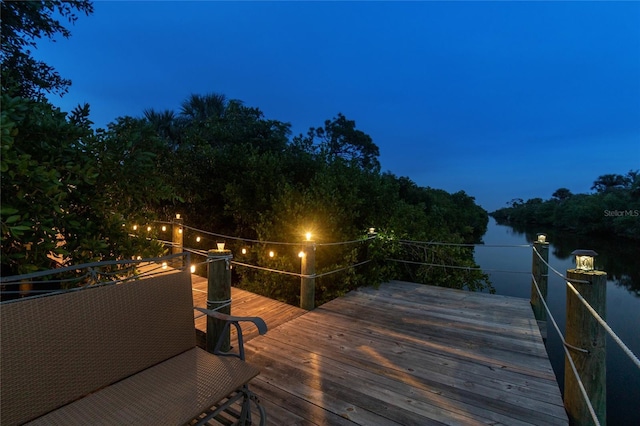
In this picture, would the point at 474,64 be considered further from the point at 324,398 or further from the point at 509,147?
the point at 324,398

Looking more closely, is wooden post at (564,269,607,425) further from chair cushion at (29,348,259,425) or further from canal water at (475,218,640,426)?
canal water at (475,218,640,426)

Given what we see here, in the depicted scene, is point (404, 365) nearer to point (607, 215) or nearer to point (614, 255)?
point (614, 255)

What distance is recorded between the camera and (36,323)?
3.79 ft

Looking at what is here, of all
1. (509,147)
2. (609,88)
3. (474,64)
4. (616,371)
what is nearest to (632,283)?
(616,371)

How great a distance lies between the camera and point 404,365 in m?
2.36

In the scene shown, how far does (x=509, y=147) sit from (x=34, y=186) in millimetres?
49202

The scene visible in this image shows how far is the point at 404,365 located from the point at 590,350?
119cm

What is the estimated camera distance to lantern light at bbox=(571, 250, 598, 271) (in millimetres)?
1936

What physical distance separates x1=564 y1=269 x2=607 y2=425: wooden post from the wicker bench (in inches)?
75.9

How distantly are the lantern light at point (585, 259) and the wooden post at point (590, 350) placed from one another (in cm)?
11

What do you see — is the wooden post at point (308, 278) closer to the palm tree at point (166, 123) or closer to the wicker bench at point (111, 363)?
the wicker bench at point (111, 363)

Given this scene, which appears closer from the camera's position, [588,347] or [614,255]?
[588,347]

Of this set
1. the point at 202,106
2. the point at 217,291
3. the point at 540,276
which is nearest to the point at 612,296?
the point at 540,276

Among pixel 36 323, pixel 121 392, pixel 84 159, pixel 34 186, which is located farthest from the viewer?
pixel 84 159
